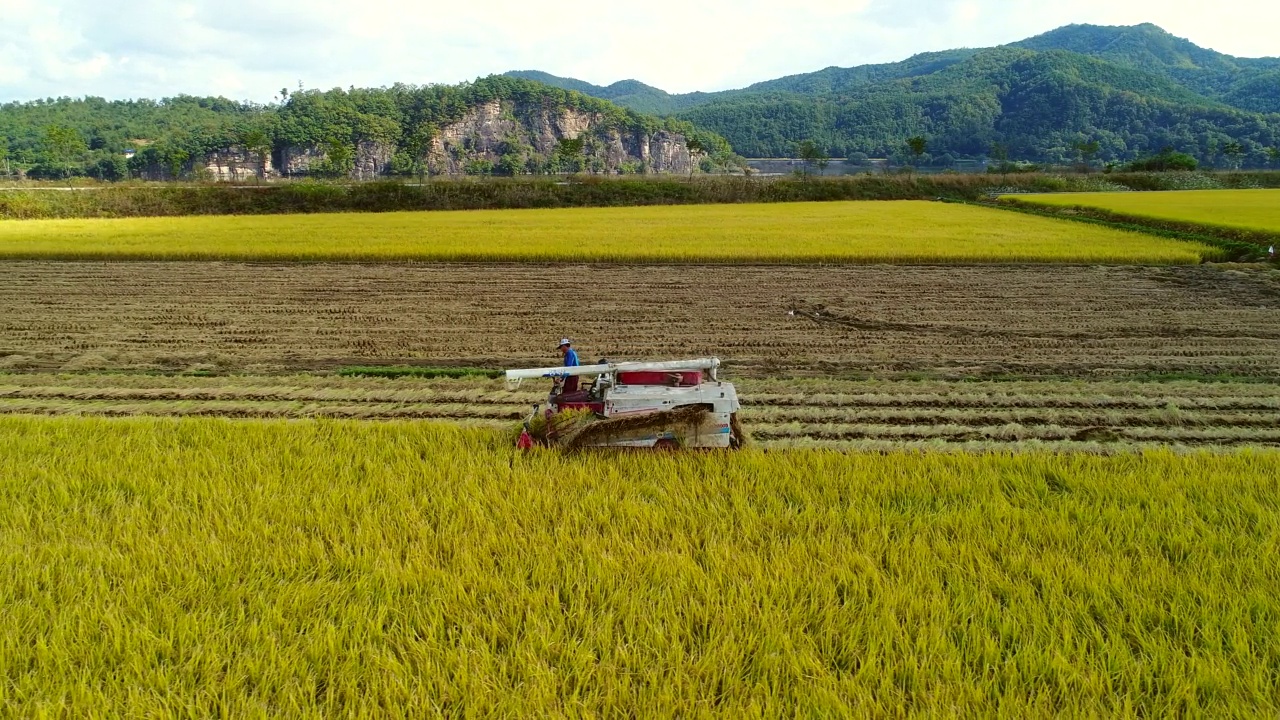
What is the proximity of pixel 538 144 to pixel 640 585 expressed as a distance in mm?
133564

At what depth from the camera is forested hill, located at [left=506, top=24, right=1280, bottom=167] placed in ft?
351

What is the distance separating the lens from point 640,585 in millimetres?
3592

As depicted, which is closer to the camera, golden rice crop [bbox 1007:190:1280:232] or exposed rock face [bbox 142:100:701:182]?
golden rice crop [bbox 1007:190:1280:232]

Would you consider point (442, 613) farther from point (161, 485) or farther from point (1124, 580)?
point (1124, 580)

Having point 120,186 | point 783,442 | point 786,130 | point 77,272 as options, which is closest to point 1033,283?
point 783,442

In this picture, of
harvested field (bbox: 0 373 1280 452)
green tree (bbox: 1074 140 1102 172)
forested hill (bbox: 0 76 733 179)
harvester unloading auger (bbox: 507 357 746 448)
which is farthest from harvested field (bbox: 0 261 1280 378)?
forested hill (bbox: 0 76 733 179)

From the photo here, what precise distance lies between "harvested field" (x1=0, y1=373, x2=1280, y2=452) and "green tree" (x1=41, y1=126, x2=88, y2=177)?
3176 inches

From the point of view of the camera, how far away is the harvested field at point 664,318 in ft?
33.3

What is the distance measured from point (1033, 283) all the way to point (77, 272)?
23865 mm

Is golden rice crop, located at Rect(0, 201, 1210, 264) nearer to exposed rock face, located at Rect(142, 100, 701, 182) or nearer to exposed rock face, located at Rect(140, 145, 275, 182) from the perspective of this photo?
exposed rock face, located at Rect(142, 100, 701, 182)

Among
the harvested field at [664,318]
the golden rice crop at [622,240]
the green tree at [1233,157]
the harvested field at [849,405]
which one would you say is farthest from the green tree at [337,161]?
the green tree at [1233,157]

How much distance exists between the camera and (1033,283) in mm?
15805

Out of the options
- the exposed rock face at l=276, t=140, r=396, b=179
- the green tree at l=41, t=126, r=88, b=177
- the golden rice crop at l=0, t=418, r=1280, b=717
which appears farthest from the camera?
the exposed rock face at l=276, t=140, r=396, b=179

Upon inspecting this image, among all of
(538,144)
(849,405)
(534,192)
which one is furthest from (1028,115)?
(849,405)
